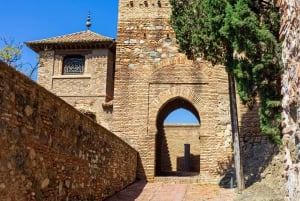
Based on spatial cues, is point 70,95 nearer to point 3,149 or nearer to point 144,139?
point 144,139

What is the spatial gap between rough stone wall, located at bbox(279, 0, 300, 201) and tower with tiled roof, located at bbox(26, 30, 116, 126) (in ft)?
43.2

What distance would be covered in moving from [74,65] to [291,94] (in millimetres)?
14899

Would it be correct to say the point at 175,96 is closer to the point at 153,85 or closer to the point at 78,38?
the point at 153,85

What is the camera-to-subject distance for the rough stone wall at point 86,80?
17.1 metres

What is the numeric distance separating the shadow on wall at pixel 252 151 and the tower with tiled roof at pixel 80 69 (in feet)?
18.0

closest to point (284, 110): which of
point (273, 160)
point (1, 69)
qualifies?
point (1, 69)

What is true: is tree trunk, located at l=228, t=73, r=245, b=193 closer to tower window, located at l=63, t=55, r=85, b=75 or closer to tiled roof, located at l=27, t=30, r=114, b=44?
tiled roof, located at l=27, t=30, r=114, b=44

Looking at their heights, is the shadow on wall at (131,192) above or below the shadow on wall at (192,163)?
below

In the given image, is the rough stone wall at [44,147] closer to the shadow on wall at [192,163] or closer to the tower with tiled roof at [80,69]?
the tower with tiled roof at [80,69]

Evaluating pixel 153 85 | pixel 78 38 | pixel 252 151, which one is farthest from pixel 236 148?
pixel 78 38

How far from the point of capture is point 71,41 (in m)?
17.5

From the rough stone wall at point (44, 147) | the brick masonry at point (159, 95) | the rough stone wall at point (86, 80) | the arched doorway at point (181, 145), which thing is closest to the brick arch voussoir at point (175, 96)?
the brick masonry at point (159, 95)

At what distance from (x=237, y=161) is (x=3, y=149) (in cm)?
789

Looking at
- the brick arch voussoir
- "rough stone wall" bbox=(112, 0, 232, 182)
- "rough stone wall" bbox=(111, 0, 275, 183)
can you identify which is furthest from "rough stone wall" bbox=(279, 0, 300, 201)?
the brick arch voussoir
